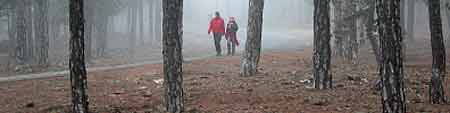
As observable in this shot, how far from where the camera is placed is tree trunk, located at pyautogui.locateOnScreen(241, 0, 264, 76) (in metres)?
14.3

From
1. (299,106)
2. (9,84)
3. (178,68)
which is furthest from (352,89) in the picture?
(9,84)

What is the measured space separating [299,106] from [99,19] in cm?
2315

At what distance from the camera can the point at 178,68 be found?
29.2 feet

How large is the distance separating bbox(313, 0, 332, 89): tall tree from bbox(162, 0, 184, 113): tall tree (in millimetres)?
3567

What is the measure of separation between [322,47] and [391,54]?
4.57m

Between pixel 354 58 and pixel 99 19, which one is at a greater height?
pixel 99 19

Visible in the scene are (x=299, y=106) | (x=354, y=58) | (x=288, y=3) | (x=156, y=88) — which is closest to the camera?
(x=299, y=106)

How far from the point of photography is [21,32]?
912 inches

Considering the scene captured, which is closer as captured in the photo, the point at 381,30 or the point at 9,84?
the point at 381,30

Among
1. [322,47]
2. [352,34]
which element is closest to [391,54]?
[322,47]

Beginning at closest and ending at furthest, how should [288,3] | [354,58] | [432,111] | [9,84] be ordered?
[432,111]
[9,84]
[354,58]
[288,3]

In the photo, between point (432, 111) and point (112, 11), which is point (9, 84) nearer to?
point (432, 111)

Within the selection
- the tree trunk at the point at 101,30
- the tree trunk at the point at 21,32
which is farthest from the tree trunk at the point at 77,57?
the tree trunk at the point at 101,30

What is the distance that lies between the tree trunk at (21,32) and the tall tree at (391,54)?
1884 cm
